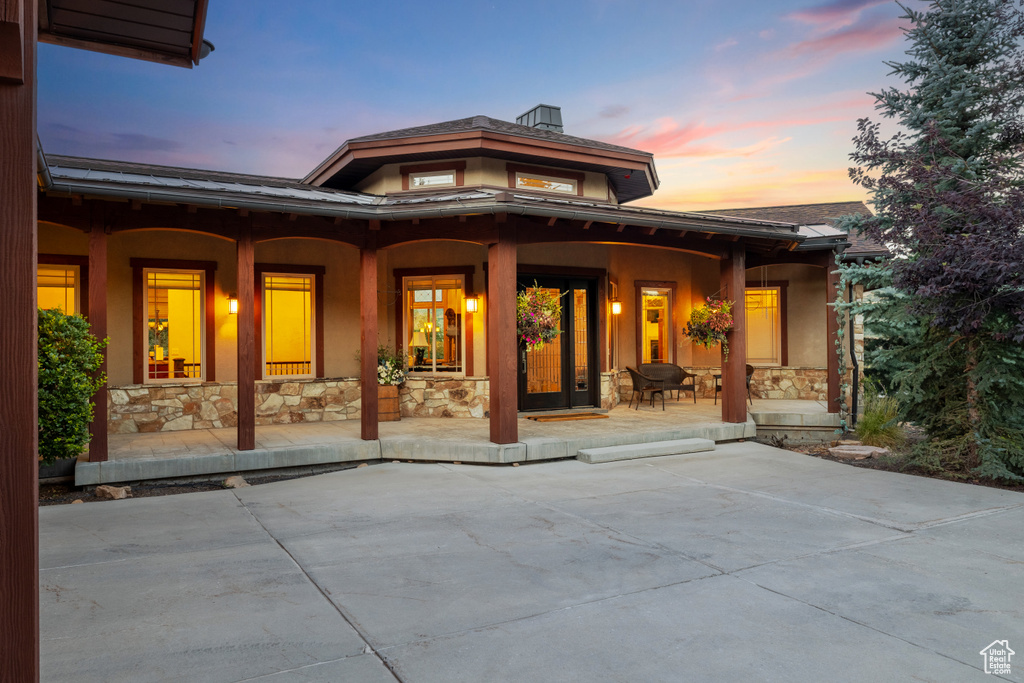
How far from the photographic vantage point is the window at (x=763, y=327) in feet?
43.1

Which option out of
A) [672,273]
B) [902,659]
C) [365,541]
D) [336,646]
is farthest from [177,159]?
[902,659]

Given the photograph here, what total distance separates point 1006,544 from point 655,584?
Result: 9.79 ft

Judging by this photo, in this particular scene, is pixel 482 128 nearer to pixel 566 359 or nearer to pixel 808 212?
pixel 566 359

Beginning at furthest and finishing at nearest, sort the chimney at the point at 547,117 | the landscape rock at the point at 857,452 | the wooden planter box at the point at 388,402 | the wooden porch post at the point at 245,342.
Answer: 1. the chimney at the point at 547,117
2. the wooden planter box at the point at 388,402
3. the landscape rock at the point at 857,452
4. the wooden porch post at the point at 245,342

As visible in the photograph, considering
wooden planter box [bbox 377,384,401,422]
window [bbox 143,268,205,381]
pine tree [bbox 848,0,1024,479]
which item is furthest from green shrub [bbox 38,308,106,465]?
pine tree [bbox 848,0,1024,479]

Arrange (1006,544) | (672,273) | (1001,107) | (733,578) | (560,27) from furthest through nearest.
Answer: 1. (560,27)
2. (672,273)
3. (1001,107)
4. (1006,544)
5. (733,578)

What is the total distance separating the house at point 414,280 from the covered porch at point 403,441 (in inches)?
10.9

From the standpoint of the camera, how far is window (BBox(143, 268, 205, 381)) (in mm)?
9359

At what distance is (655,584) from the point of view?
13.3ft

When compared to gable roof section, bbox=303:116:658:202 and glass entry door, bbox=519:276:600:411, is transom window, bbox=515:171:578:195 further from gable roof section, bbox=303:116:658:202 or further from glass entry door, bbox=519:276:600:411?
glass entry door, bbox=519:276:600:411

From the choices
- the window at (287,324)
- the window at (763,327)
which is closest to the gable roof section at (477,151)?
the window at (287,324)

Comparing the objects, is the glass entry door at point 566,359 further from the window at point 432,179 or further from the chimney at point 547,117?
the chimney at point 547,117

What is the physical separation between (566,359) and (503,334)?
3646 millimetres

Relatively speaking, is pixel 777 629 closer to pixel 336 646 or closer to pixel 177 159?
pixel 336 646
